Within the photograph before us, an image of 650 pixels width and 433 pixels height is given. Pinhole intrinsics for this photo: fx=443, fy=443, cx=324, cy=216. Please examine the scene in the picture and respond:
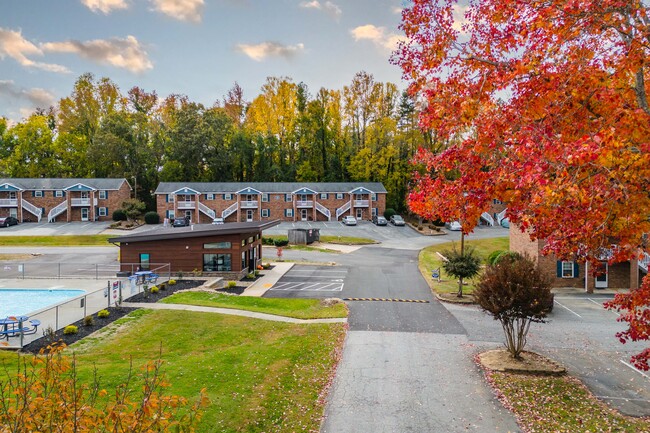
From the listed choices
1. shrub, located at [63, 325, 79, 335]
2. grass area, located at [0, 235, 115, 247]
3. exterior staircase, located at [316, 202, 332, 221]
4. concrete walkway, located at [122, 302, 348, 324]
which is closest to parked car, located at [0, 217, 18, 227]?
grass area, located at [0, 235, 115, 247]

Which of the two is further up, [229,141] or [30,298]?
[229,141]

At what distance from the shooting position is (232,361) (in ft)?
47.8

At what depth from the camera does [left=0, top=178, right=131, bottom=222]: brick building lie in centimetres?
6412

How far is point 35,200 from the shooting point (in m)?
65.1

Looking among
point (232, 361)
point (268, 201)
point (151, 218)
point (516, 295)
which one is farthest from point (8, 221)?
point (516, 295)

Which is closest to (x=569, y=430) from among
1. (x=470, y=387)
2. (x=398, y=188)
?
(x=470, y=387)

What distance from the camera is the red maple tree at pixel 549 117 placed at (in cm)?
750

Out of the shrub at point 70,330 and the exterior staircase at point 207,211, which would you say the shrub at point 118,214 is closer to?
the exterior staircase at point 207,211

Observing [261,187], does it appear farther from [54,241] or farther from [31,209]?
[31,209]

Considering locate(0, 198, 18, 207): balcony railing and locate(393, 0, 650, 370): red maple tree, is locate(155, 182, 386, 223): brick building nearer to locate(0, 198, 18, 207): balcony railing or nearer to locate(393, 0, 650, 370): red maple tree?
locate(0, 198, 18, 207): balcony railing

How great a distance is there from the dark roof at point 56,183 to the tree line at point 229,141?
27.1 ft

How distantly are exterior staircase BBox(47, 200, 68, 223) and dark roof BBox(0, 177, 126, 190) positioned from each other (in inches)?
103

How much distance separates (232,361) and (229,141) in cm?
6748

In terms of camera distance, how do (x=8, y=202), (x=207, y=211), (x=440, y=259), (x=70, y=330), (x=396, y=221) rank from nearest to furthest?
(x=70, y=330), (x=440, y=259), (x=8, y=202), (x=396, y=221), (x=207, y=211)
